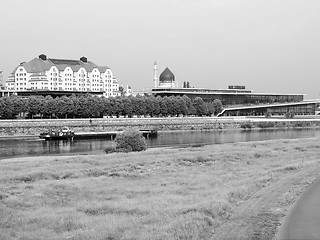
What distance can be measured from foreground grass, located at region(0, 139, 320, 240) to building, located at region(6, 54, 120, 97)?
453 feet

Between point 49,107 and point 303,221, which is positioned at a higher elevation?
point 49,107

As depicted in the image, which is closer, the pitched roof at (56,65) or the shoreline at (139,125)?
the shoreline at (139,125)

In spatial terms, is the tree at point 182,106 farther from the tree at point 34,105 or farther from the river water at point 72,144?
the river water at point 72,144

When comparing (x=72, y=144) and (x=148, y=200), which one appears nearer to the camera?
(x=148, y=200)

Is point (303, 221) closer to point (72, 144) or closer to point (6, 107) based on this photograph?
point (72, 144)

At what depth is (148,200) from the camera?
787 inches

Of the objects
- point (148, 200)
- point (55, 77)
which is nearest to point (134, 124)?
point (55, 77)

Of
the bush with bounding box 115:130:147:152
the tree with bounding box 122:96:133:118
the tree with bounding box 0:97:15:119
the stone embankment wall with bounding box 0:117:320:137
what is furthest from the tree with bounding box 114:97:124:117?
the bush with bounding box 115:130:147:152

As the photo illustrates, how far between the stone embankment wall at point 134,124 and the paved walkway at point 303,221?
98.1 meters

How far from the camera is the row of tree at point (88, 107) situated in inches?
4943

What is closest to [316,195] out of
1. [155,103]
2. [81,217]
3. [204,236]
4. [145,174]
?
[204,236]

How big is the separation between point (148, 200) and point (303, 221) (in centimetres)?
760

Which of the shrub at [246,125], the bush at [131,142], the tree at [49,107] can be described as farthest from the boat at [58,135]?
the shrub at [246,125]

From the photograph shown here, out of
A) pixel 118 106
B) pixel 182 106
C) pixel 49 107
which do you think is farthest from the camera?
pixel 182 106
